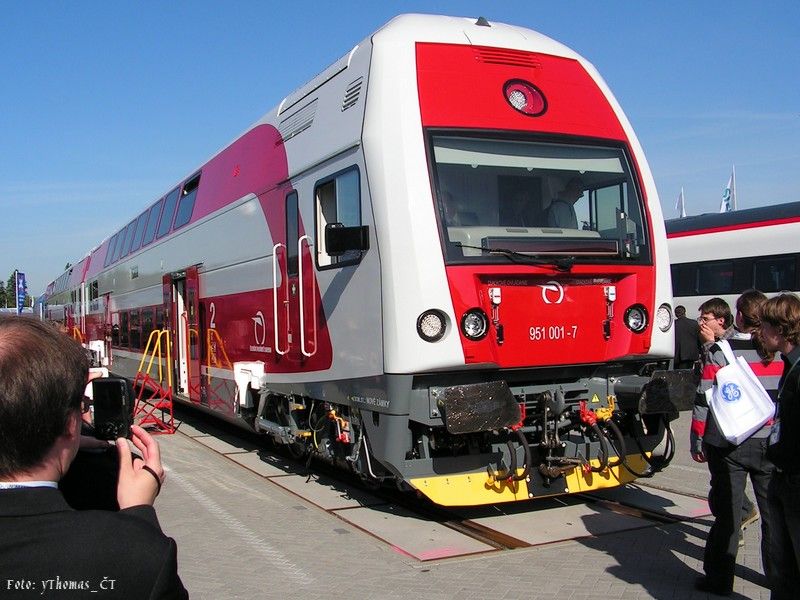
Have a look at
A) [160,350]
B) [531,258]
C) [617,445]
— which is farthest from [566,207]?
[160,350]

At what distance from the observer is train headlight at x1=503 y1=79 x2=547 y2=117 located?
6.36 meters

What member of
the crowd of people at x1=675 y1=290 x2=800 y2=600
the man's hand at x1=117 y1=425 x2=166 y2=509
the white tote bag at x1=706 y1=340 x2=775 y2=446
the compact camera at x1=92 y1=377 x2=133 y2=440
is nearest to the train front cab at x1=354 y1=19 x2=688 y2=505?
the crowd of people at x1=675 y1=290 x2=800 y2=600

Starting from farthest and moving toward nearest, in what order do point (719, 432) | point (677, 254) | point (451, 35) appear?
1. point (677, 254)
2. point (451, 35)
3. point (719, 432)

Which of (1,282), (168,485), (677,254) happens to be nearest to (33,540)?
(168,485)

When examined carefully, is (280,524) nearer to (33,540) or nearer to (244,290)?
(244,290)

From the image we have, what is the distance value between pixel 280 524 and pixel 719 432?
356 centimetres

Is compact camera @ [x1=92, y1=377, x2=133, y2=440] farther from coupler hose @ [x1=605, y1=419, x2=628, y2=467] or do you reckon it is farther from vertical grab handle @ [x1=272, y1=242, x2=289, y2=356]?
vertical grab handle @ [x1=272, y1=242, x2=289, y2=356]

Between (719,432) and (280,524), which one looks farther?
(280,524)

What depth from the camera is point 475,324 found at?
571 centimetres

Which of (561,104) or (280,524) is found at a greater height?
(561,104)

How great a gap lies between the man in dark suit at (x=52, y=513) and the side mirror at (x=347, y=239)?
417 centimetres

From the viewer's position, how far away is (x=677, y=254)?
58.5ft

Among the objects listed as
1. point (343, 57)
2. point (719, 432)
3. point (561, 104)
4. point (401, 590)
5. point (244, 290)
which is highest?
point (343, 57)

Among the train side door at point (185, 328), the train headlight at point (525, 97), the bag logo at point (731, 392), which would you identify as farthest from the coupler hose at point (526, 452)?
the train side door at point (185, 328)
